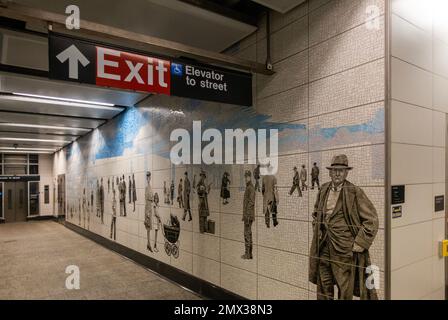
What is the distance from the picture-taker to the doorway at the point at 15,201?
13.4m

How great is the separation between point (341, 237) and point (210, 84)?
170 cm

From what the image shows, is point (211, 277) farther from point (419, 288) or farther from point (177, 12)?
point (177, 12)

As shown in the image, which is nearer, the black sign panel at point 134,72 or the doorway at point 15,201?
the black sign panel at point 134,72

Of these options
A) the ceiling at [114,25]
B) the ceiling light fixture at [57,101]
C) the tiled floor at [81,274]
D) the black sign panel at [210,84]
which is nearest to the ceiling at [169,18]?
the ceiling at [114,25]

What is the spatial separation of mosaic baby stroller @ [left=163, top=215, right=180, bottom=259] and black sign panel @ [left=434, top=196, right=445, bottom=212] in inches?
128

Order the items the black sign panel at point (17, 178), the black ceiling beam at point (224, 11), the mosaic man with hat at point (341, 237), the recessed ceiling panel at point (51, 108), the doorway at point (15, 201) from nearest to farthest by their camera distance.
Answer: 1. the mosaic man with hat at point (341, 237)
2. the black ceiling beam at point (224, 11)
3. the recessed ceiling panel at point (51, 108)
4. the black sign panel at point (17, 178)
5. the doorway at point (15, 201)

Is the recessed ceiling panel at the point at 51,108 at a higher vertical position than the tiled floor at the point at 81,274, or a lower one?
higher

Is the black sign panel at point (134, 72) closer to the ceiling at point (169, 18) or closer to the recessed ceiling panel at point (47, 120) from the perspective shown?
the ceiling at point (169, 18)

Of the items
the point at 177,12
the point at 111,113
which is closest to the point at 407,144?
the point at 177,12

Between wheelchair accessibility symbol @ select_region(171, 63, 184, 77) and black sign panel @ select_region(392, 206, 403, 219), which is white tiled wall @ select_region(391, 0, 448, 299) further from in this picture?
wheelchair accessibility symbol @ select_region(171, 63, 184, 77)

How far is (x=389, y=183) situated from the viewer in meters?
2.25

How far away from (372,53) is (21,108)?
611 cm

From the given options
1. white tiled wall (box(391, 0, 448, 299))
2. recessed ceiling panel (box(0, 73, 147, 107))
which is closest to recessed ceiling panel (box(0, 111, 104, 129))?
recessed ceiling panel (box(0, 73, 147, 107))

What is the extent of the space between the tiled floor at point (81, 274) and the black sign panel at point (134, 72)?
2.72 metres
